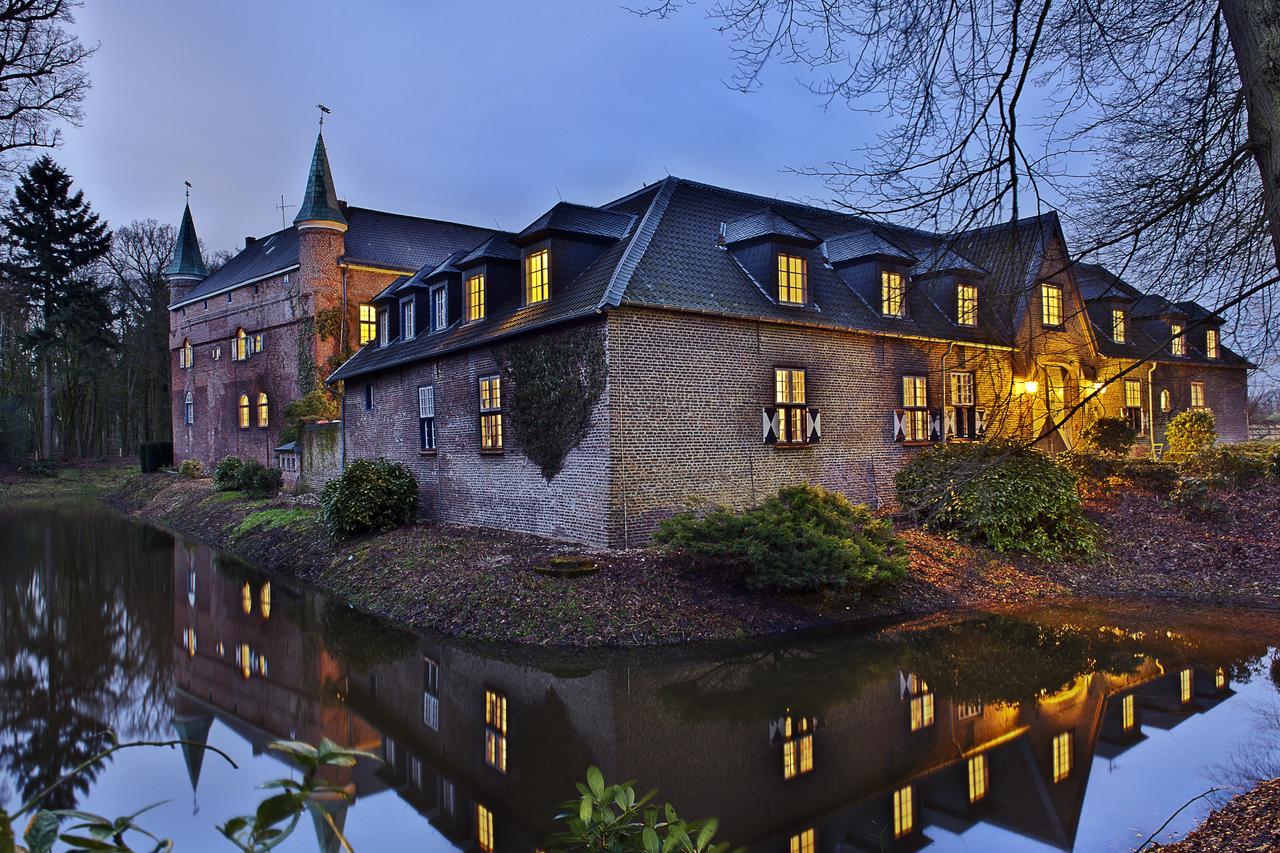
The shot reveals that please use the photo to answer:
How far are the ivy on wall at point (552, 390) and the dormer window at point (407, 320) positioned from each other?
5.57 meters

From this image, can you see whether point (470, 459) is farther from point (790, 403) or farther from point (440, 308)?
point (790, 403)

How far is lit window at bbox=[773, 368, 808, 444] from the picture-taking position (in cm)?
1448

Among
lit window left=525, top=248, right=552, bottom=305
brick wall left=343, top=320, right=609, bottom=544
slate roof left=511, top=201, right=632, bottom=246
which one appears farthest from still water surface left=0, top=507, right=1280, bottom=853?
slate roof left=511, top=201, right=632, bottom=246

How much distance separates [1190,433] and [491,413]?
54.1ft

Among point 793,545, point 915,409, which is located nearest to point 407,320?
point 915,409

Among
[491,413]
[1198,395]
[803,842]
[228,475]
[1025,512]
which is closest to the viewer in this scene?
[803,842]

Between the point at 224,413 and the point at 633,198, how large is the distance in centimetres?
2238

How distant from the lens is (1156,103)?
5395 millimetres

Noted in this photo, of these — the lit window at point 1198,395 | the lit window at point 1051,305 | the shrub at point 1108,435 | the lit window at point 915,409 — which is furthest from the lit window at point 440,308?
the lit window at point 1198,395

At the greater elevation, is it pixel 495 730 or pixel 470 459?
pixel 470 459

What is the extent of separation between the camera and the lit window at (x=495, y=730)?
674 centimetres

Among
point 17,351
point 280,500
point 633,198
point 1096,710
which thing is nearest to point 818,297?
point 633,198

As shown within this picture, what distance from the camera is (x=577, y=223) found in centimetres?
1463

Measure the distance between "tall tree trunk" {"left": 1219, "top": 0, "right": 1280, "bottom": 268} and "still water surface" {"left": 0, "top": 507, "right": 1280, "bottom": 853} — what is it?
406 centimetres
